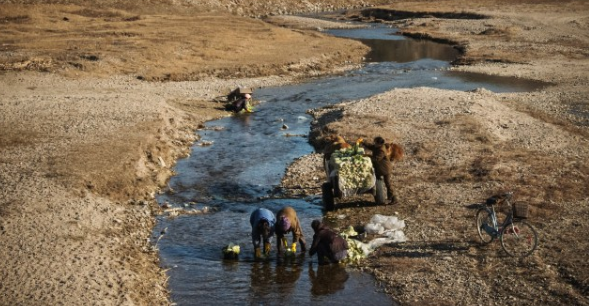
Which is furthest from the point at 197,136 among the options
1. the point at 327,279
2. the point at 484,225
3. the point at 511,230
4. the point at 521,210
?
the point at 521,210

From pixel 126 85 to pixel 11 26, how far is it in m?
21.9

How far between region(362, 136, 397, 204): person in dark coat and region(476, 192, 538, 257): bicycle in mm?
3768

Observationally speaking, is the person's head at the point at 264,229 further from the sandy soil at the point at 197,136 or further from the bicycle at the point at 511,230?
the bicycle at the point at 511,230

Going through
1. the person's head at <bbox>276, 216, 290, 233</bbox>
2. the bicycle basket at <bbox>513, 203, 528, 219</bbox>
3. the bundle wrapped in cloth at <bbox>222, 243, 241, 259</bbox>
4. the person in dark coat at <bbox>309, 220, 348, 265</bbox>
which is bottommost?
the bundle wrapped in cloth at <bbox>222, 243, 241, 259</bbox>

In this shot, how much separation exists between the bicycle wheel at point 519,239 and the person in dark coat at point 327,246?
3.99 metres

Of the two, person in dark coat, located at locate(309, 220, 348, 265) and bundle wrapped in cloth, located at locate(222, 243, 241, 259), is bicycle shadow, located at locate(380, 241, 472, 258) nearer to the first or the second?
person in dark coat, located at locate(309, 220, 348, 265)

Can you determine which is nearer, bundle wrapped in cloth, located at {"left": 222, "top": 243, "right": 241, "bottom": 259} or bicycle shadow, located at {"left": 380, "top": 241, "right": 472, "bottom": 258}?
bicycle shadow, located at {"left": 380, "top": 241, "right": 472, "bottom": 258}

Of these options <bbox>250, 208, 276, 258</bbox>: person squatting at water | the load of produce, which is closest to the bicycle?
the load of produce

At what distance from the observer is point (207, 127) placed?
112ft

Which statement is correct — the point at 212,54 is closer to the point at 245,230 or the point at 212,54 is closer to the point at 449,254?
the point at 245,230

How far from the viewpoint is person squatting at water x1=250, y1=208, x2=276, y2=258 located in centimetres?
1728

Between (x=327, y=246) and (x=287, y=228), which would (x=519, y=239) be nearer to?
(x=327, y=246)

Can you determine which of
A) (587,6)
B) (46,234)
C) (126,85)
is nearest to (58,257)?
(46,234)

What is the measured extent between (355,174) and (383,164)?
3.04 ft
